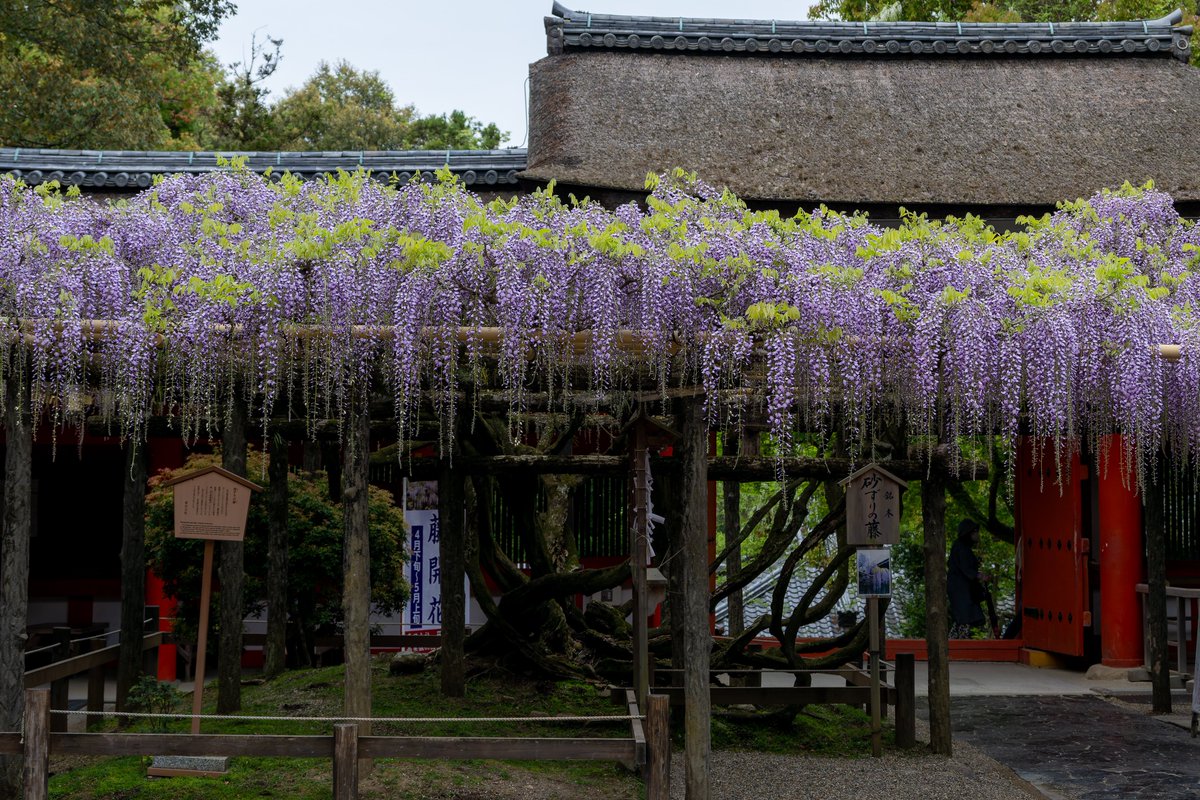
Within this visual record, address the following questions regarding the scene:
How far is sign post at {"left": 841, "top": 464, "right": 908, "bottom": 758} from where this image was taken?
680cm

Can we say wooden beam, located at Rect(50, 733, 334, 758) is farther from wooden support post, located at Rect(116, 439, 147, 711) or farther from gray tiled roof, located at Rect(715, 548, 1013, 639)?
gray tiled roof, located at Rect(715, 548, 1013, 639)

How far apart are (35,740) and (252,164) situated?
5136 mm

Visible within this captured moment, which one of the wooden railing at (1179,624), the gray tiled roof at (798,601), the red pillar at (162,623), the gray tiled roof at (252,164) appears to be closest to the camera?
the gray tiled roof at (252,164)

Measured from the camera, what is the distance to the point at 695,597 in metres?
5.13

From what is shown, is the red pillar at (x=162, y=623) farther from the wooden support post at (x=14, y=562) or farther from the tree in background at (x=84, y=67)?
the tree in background at (x=84, y=67)

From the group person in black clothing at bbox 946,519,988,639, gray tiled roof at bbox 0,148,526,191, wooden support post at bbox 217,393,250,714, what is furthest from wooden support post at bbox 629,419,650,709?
person in black clothing at bbox 946,519,988,639

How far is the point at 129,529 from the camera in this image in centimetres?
710

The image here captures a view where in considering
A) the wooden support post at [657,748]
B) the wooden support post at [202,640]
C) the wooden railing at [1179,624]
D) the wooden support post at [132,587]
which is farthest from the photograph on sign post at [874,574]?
the wooden support post at [132,587]

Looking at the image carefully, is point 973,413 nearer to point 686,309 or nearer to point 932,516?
point 686,309

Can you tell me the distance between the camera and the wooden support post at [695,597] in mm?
4977

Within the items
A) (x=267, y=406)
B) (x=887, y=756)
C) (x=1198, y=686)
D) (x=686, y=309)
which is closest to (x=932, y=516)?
(x=887, y=756)

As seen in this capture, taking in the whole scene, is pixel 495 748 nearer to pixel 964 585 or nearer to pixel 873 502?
pixel 873 502

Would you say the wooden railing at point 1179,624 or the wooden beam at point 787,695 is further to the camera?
the wooden railing at point 1179,624

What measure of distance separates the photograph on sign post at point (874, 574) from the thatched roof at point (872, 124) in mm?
2675
